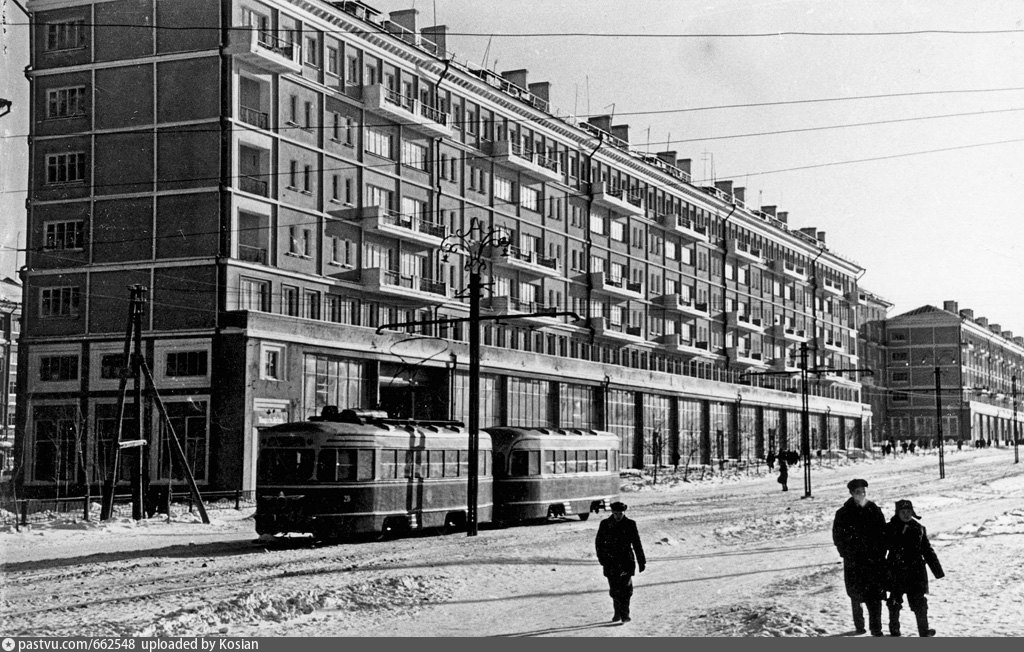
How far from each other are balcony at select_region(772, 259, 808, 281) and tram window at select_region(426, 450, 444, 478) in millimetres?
76980

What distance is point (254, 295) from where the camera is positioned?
157ft

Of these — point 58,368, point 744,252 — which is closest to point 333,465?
point 58,368

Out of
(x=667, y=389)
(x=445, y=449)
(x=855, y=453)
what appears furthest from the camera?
(x=855, y=453)

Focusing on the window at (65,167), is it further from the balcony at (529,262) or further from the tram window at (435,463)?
the tram window at (435,463)

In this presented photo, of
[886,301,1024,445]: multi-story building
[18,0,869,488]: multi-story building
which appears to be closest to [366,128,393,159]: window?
[18,0,869,488]: multi-story building

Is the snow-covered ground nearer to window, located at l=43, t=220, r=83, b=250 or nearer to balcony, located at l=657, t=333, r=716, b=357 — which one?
window, located at l=43, t=220, r=83, b=250

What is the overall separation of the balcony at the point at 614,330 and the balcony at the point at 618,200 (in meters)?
7.23

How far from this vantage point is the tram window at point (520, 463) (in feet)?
105

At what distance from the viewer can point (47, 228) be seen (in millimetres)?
50000

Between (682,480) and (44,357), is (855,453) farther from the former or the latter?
(44,357)

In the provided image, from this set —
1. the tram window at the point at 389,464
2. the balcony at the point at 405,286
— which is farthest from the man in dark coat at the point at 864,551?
the balcony at the point at 405,286

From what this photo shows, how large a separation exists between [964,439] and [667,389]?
242 ft

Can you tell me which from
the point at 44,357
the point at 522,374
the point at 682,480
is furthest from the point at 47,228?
the point at 682,480

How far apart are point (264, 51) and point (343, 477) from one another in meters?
26.6
